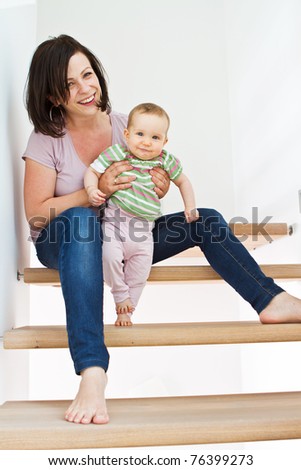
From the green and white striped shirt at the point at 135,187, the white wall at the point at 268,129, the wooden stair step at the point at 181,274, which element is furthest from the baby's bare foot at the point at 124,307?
the white wall at the point at 268,129

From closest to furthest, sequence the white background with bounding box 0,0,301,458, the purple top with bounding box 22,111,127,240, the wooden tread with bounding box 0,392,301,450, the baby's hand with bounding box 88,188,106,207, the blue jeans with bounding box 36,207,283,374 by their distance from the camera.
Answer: the wooden tread with bounding box 0,392,301,450 → the blue jeans with bounding box 36,207,283,374 → the baby's hand with bounding box 88,188,106,207 → the purple top with bounding box 22,111,127,240 → the white background with bounding box 0,0,301,458

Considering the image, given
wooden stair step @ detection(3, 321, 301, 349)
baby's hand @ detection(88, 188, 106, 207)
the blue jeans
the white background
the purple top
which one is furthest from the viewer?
the white background

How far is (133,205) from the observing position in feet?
5.82

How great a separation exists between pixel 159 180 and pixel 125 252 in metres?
0.25

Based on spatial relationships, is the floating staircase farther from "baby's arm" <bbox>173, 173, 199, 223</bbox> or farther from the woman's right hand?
the woman's right hand

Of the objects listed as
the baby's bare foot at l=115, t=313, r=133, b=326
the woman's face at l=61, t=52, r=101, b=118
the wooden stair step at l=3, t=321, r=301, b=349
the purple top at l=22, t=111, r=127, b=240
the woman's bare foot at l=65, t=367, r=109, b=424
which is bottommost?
the woman's bare foot at l=65, t=367, r=109, b=424

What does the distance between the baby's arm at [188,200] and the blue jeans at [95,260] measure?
1.2 inches

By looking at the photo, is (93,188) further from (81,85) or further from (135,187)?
(81,85)

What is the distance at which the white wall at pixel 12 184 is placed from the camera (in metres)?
1.84

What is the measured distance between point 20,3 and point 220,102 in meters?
2.01

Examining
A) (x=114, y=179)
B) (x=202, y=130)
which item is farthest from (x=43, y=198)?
(x=202, y=130)

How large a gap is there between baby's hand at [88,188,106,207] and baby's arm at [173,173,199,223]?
0.27 metres

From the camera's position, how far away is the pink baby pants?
5.72ft

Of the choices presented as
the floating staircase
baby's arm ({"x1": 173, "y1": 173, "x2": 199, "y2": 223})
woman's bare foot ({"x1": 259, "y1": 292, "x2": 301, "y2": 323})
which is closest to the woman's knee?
the floating staircase
